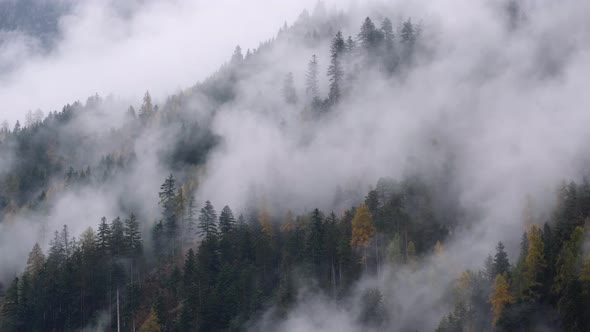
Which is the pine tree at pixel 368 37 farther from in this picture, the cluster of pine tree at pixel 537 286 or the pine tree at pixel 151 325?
Result: the pine tree at pixel 151 325

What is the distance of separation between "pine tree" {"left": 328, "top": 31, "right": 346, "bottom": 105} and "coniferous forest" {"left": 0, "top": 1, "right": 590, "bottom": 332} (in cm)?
46

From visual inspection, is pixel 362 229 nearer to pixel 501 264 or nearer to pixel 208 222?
pixel 501 264

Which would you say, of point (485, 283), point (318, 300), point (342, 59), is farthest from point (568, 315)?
point (342, 59)

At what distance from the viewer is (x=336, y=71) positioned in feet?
513

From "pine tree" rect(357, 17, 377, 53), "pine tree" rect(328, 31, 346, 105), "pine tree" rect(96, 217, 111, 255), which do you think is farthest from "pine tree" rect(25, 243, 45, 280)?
"pine tree" rect(357, 17, 377, 53)

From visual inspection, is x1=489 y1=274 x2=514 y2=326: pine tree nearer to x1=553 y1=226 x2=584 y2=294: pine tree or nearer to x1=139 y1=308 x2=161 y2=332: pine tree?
x1=553 y1=226 x2=584 y2=294: pine tree

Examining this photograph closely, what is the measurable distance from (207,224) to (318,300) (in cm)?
2879

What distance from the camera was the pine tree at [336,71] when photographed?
152 meters

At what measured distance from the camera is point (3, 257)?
150250 millimetres

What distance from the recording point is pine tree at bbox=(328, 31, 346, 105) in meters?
152

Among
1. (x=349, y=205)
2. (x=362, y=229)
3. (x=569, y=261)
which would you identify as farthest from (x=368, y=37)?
(x=569, y=261)

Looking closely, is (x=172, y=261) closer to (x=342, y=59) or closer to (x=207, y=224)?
(x=207, y=224)

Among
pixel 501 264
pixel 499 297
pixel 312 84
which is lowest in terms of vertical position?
pixel 499 297

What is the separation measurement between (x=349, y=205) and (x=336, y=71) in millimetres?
46969
